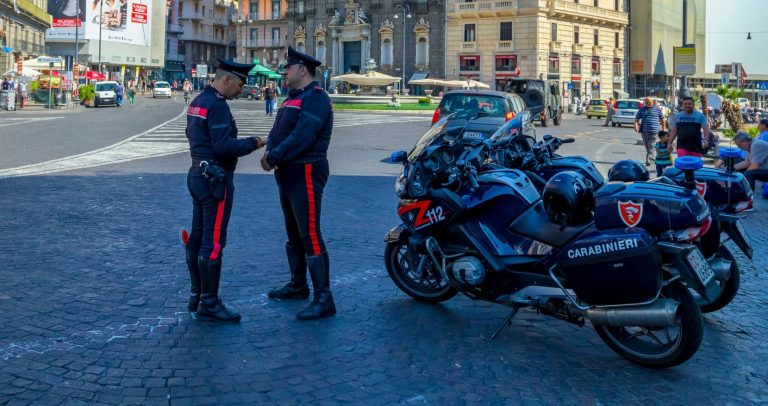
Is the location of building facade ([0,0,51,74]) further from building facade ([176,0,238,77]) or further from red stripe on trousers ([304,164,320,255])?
red stripe on trousers ([304,164,320,255])

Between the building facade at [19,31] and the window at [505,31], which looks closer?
the building facade at [19,31]

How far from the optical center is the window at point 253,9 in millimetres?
92062

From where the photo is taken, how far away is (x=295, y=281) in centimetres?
625

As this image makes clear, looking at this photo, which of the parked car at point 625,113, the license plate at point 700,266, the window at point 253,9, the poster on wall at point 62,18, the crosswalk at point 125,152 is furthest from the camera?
the window at point 253,9

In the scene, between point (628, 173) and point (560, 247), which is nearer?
point (560, 247)

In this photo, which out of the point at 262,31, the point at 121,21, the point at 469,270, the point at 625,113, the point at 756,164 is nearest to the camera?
the point at 469,270

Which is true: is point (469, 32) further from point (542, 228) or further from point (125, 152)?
point (542, 228)

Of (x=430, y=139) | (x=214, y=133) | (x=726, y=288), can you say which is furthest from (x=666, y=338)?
(x=214, y=133)

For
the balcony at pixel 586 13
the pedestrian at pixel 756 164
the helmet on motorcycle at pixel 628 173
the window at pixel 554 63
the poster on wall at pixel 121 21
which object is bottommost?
the helmet on motorcycle at pixel 628 173

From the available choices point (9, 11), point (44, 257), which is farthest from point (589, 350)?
point (9, 11)

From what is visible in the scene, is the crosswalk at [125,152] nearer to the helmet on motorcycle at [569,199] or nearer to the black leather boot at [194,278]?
the black leather boot at [194,278]

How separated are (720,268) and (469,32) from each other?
6439cm

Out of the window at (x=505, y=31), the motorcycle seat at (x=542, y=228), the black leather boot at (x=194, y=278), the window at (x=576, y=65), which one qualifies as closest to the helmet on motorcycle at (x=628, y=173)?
the motorcycle seat at (x=542, y=228)

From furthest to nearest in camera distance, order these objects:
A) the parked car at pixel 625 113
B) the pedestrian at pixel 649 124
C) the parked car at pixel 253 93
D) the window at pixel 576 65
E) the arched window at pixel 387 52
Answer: the arched window at pixel 387 52
the parked car at pixel 253 93
the window at pixel 576 65
the parked car at pixel 625 113
the pedestrian at pixel 649 124
